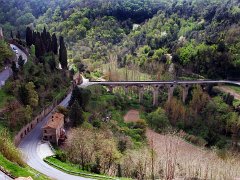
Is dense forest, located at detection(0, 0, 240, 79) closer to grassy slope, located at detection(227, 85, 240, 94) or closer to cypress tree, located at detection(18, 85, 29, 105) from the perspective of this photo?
grassy slope, located at detection(227, 85, 240, 94)

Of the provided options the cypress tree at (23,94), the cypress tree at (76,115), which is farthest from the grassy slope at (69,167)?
the cypress tree at (23,94)

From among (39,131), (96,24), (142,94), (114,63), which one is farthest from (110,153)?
(96,24)

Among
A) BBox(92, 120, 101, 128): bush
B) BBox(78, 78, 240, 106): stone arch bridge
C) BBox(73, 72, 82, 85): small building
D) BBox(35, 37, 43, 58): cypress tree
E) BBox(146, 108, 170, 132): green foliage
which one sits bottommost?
BBox(146, 108, 170, 132): green foliage

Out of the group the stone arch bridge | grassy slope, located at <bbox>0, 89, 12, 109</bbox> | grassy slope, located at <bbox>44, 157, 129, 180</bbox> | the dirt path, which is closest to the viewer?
grassy slope, located at <bbox>44, 157, 129, 180</bbox>

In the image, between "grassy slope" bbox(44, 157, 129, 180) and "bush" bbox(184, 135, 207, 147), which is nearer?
"grassy slope" bbox(44, 157, 129, 180)

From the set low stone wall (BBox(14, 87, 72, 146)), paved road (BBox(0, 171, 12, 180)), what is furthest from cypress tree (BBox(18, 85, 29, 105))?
paved road (BBox(0, 171, 12, 180))

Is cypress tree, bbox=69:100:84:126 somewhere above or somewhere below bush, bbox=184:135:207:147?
above

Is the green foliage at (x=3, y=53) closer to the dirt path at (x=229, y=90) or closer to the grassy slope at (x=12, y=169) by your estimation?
the grassy slope at (x=12, y=169)
